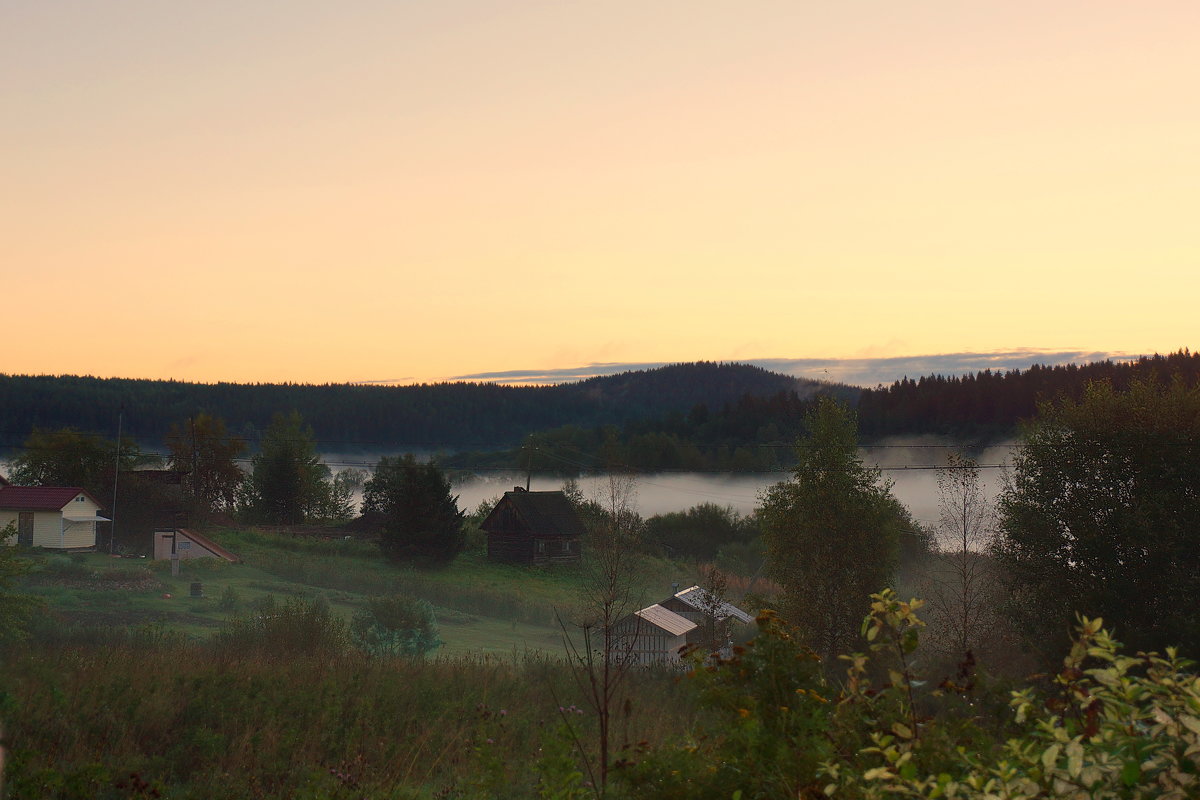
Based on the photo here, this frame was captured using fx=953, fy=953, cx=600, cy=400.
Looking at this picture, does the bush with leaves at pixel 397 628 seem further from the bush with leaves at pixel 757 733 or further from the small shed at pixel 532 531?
the small shed at pixel 532 531

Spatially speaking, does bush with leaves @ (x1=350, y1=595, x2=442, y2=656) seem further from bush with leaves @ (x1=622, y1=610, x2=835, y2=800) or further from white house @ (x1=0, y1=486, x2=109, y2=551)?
white house @ (x1=0, y1=486, x2=109, y2=551)

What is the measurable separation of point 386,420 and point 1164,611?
127217mm

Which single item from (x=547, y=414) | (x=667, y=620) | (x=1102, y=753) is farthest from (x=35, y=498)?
(x=547, y=414)

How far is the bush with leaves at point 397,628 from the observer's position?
2864cm

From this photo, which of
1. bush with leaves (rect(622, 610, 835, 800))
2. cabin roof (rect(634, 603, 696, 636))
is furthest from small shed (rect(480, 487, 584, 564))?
bush with leaves (rect(622, 610, 835, 800))

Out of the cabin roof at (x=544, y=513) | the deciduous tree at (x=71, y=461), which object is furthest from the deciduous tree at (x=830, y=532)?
the deciduous tree at (x=71, y=461)

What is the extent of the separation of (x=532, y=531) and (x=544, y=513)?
2.16 m

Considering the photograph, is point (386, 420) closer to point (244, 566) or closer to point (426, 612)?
point (244, 566)

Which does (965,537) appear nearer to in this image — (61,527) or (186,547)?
(186,547)

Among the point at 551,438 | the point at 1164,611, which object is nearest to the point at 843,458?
the point at 1164,611

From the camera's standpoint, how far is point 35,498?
186ft

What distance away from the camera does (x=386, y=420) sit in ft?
474

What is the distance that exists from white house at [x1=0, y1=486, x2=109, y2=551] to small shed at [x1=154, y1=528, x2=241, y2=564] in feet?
22.3

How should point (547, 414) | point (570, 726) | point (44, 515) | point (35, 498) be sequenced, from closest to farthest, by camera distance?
1. point (570, 726)
2. point (44, 515)
3. point (35, 498)
4. point (547, 414)
